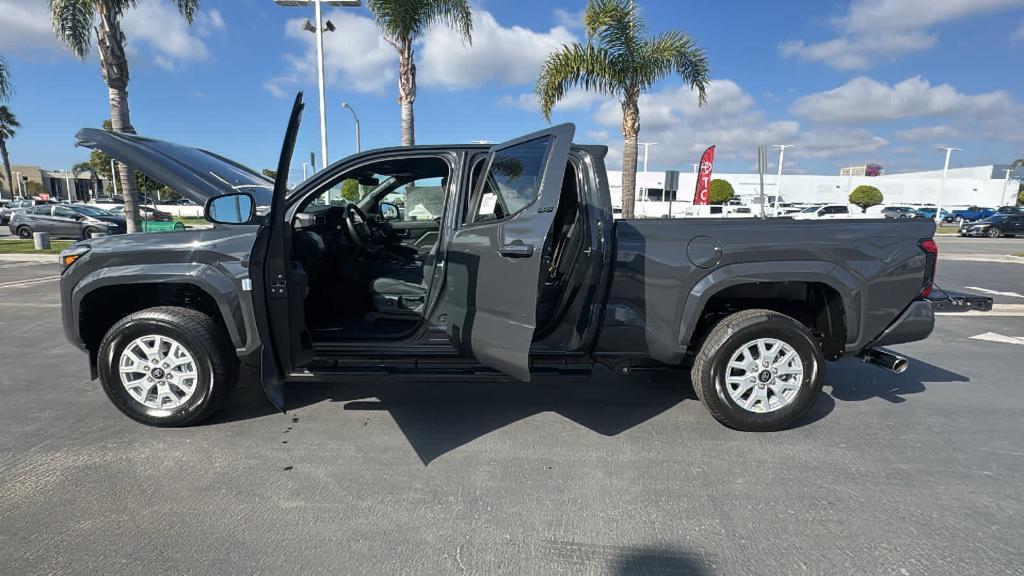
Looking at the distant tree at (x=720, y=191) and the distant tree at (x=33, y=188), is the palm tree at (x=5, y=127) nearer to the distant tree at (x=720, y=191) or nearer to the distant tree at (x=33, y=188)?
the distant tree at (x=33, y=188)

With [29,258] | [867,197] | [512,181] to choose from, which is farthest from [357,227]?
[867,197]

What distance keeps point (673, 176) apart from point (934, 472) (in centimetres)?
1368

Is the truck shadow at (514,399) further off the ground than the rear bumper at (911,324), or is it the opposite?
the rear bumper at (911,324)

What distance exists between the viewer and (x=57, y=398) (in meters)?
3.95

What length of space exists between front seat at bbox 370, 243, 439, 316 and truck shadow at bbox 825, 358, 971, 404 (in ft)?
11.0

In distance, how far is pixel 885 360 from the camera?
11.6 feet

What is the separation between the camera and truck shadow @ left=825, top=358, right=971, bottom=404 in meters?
4.18

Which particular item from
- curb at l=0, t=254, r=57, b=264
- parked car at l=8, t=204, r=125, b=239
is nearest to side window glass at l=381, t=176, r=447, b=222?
curb at l=0, t=254, r=57, b=264

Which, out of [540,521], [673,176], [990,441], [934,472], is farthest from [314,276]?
[673,176]

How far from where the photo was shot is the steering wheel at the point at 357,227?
4.58 m

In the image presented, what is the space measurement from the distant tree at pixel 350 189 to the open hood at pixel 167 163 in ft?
2.00

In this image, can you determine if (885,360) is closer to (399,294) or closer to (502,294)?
(502,294)

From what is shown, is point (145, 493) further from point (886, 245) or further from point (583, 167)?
point (886, 245)

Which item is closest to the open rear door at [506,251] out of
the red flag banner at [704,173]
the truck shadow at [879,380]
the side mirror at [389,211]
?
the side mirror at [389,211]
